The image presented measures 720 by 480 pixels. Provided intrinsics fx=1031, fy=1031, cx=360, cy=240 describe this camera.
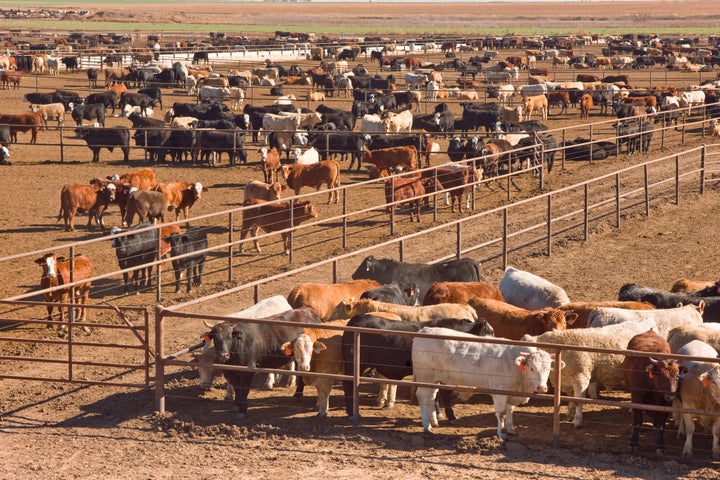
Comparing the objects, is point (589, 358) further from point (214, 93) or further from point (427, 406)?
point (214, 93)

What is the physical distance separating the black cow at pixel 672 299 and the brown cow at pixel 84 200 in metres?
10.3

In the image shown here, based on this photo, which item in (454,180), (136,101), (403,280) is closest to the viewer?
(403,280)

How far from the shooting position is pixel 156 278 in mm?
15258

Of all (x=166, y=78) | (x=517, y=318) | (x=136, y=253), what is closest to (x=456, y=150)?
(x=136, y=253)

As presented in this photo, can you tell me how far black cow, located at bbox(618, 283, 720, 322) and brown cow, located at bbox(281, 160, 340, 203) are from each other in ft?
34.1

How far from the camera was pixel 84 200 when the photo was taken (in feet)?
61.9

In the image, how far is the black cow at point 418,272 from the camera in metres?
13.4

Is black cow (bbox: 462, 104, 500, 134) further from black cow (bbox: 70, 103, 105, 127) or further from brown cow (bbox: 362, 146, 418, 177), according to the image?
black cow (bbox: 70, 103, 105, 127)

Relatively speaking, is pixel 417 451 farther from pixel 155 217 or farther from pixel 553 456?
pixel 155 217

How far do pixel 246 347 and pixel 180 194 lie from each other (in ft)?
34.5

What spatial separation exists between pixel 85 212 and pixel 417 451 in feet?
45.1

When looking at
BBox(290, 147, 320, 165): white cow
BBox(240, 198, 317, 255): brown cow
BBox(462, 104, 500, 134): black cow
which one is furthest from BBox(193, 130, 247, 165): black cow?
BBox(240, 198, 317, 255): brown cow

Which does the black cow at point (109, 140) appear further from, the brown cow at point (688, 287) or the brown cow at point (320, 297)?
the brown cow at point (688, 287)

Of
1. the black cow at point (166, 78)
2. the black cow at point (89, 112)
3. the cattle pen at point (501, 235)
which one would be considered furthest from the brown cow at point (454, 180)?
the black cow at point (166, 78)
